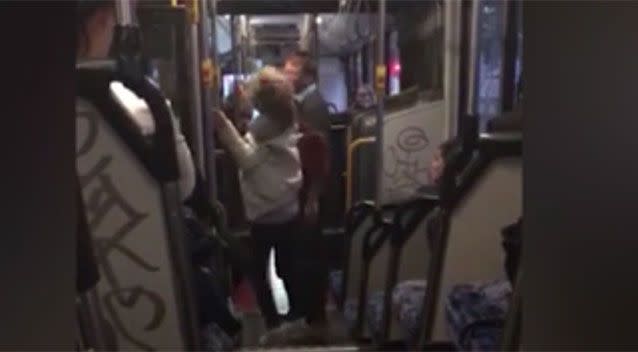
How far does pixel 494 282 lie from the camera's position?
2.36 feet

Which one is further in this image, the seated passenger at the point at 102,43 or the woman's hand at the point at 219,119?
the woman's hand at the point at 219,119

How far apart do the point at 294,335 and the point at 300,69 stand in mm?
353

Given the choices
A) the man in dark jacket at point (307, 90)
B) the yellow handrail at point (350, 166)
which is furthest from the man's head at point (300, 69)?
the yellow handrail at point (350, 166)

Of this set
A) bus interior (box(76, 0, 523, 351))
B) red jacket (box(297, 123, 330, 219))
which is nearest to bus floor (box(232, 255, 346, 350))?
bus interior (box(76, 0, 523, 351))

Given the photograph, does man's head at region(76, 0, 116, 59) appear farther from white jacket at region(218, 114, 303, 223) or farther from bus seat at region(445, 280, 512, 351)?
bus seat at region(445, 280, 512, 351)

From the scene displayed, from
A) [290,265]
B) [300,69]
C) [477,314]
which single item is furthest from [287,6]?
[477,314]

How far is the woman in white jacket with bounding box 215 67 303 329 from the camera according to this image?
2.55 feet

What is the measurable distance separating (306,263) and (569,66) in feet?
1.52

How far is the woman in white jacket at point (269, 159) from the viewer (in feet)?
2.55

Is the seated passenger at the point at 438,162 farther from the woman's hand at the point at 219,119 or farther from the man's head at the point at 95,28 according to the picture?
the man's head at the point at 95,28

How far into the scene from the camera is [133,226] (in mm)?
713

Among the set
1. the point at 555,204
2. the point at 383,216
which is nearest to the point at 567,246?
the point at 555,204

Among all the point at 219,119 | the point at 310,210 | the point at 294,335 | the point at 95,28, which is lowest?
the point at 294,335

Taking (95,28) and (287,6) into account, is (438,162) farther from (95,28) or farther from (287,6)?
(95,28)
